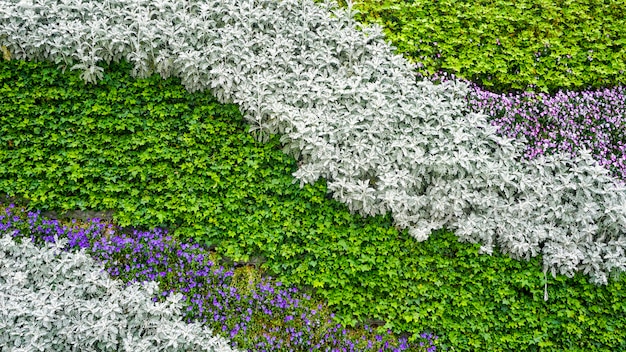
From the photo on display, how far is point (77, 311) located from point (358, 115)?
3.12 meters

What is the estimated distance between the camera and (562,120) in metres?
6.12

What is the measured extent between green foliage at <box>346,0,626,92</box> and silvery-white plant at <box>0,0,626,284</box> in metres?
0.62

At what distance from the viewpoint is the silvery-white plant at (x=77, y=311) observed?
162 inches

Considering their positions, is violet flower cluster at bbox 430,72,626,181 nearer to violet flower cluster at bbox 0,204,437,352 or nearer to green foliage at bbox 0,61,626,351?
green foliage at bbox 0,61,626,351

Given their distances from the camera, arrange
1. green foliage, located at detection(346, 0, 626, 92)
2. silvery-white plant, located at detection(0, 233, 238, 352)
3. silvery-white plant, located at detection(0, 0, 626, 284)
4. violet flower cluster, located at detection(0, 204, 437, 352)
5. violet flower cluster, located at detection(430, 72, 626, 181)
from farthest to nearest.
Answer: green foliage, located at detection(346, 0, 626, 92), violet flower cluster, located at detection(430, 72, 626, 181), silvery-white plant, located at detection(0, 0, 626, 284), violet flower cluster, located at detection(0, 204, 437, 352), silvery-white plant, located at detection(0, 233, 238, 352)

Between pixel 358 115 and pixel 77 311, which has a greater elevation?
pixel 358 115

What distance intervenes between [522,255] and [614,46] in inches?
148

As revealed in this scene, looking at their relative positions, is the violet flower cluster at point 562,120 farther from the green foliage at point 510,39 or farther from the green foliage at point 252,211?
the green foliage at point 252,211

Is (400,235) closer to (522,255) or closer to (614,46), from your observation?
(522,255)

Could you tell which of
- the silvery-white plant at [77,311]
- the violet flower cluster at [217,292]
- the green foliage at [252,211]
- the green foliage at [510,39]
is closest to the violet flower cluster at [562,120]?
the green foliage at [510,39]

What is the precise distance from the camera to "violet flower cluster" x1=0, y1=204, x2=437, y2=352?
16.2 ft

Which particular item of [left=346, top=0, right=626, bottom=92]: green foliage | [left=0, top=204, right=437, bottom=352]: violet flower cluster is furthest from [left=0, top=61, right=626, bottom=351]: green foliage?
[left=346, top=0, right=626, bottom=92]: green foliage

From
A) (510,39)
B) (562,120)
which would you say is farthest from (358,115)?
(510,39)

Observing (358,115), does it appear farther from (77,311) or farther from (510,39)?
(77,311)
